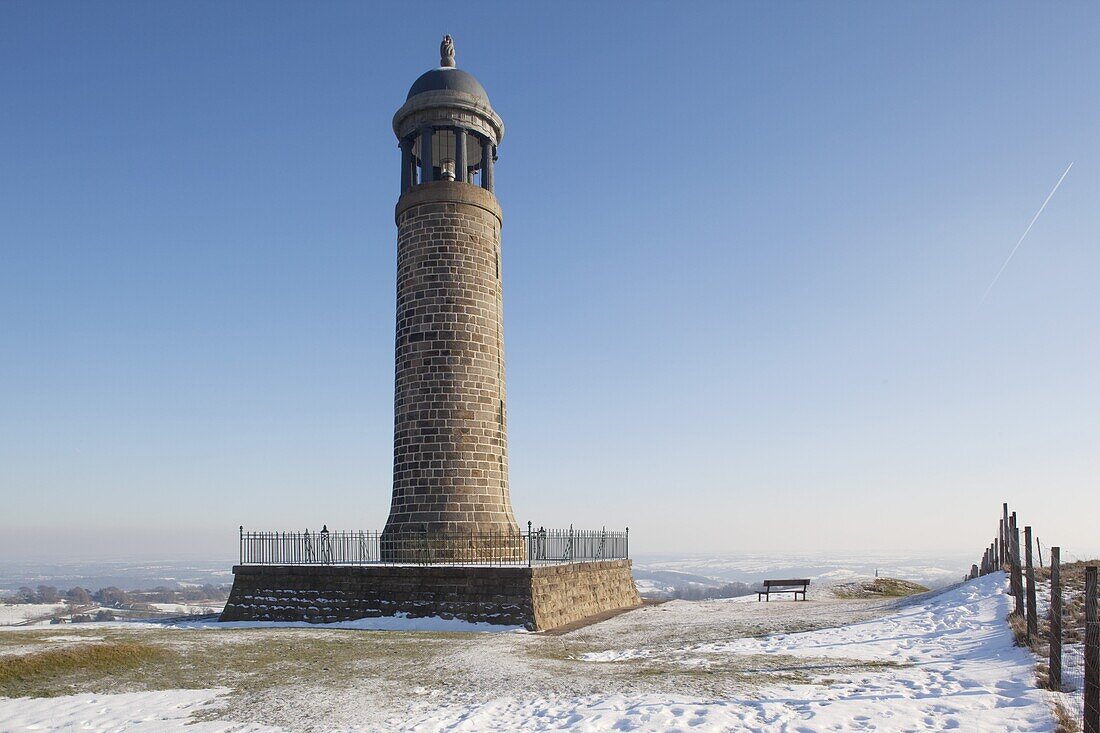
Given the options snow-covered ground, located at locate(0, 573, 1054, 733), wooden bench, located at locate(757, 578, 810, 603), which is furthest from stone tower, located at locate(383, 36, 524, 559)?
wooden bench, located at locate(757, 578, 810, 603)

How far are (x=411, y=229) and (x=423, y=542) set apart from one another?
31.3 ft

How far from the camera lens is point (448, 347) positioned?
990 inches

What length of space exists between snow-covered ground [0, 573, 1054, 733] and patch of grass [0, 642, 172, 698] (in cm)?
79

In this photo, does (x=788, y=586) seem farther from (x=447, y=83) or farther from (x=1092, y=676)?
(x=1092, y=676)

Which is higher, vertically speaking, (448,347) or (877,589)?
(448,347)

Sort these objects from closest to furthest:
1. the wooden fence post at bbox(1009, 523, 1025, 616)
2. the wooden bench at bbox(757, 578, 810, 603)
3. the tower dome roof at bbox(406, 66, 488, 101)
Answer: the wooden fence post at bbox(1009, 523, 1025, 616)
the tower dome roof at bbox(406, 66, 488, 101)
the wooden bench at bbox(757, 578, 810, 603)

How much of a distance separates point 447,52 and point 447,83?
2.40 meters

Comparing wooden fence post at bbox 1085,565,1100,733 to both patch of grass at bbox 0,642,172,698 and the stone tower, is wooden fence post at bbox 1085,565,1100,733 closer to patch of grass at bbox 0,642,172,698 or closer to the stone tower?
patch of grass at bbox 0,642,172,698

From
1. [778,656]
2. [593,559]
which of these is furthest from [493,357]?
[778,656]

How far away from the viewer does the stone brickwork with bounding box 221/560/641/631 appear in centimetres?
1972

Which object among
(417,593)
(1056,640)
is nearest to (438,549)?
(417,593)

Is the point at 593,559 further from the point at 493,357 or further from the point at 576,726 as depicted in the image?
the point at 576,726

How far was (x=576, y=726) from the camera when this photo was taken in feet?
31.4

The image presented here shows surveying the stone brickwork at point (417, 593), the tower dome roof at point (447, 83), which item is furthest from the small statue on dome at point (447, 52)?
the stone brickwork at point (417, 593)
